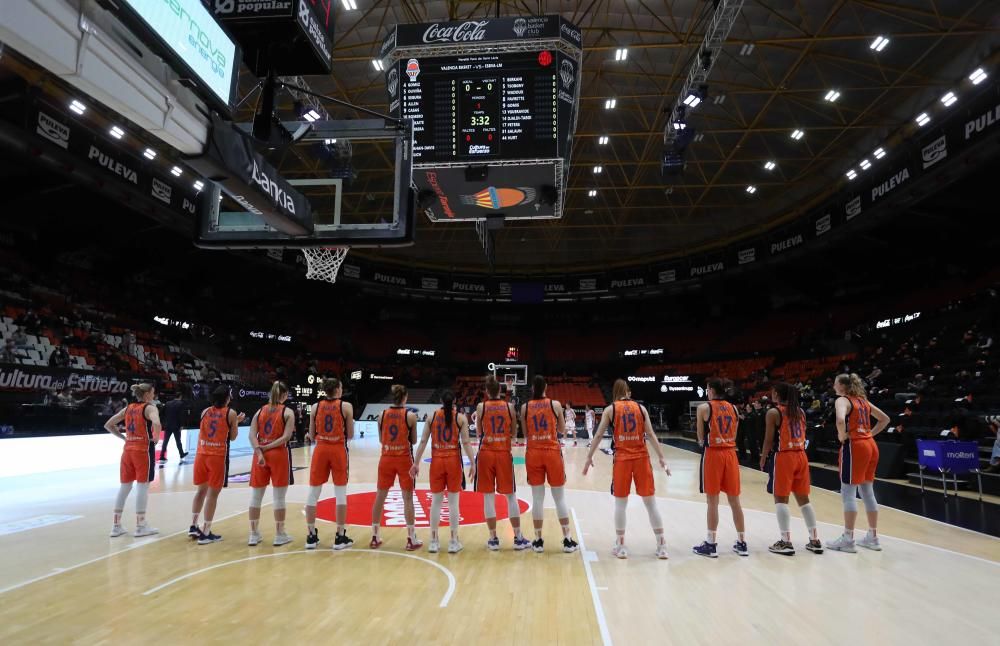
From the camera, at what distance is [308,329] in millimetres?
33969

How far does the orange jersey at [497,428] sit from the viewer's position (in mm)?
6020

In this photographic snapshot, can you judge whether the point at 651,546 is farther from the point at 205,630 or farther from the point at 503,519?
the point at 205,630

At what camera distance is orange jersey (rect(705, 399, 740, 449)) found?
5.91m

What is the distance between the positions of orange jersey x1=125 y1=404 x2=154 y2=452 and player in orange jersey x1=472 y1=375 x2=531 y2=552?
397 centimetres

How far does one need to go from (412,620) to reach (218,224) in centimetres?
387

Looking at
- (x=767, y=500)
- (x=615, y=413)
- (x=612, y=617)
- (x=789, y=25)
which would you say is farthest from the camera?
(x=789, y=25)

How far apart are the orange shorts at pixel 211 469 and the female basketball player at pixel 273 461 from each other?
0.44 m

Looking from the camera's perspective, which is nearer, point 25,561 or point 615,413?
point 25,561

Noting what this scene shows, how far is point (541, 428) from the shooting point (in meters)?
6.05

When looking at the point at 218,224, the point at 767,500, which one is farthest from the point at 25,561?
the point at 767,500

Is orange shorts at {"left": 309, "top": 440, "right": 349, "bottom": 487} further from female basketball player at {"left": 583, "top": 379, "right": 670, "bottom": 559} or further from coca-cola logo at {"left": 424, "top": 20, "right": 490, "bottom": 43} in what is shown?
coca-cola logo at {"left": 424, "top": 20, "right": 490, "bottom": 43}

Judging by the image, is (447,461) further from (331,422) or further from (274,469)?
(274,469)

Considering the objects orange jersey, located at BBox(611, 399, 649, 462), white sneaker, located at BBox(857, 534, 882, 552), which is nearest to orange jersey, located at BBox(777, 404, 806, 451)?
white sneaker, located at BBox(857, 534, 882, 552)

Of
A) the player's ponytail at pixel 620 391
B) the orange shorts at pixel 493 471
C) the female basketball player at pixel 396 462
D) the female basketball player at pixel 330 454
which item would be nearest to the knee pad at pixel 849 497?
the player's ponytail at pixel 620 391
